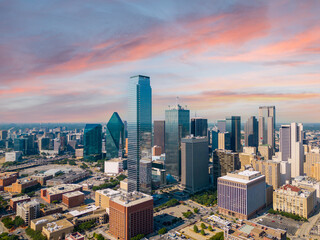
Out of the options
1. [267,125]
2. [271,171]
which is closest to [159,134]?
[267,125]

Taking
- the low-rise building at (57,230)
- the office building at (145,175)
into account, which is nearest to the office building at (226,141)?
the office building at (145,175)

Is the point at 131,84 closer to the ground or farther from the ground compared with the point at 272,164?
farther from the ground

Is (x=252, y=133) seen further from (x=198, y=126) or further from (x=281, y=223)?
(x=281, y=223)

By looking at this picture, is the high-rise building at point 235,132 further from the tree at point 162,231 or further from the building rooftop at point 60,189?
the tree at point 162,231

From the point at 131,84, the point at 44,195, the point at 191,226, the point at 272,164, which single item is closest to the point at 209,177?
A: the point at 272,164

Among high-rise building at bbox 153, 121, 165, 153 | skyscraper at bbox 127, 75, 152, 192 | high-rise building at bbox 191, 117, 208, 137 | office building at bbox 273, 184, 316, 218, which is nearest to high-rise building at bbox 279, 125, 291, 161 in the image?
office building at bbox 273, 184, 316, 218

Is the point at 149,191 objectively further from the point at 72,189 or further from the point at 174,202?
the point at 72,189

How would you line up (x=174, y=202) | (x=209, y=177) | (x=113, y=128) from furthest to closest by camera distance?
(x=113, y=128) → (x=209, y=177) → (x=174, y=202)
